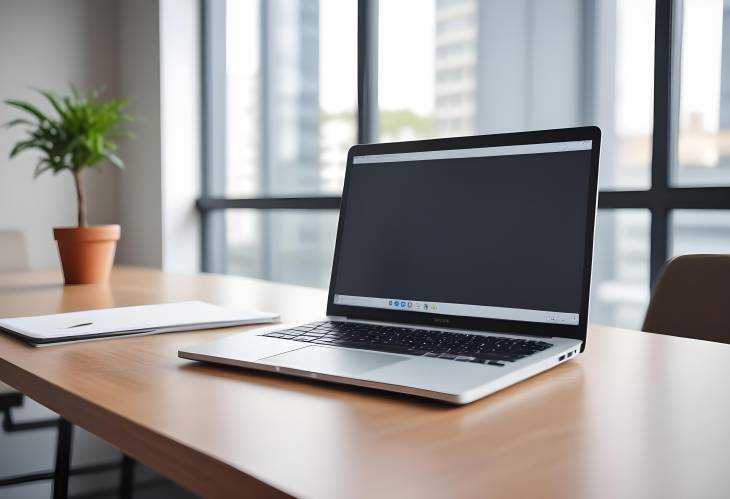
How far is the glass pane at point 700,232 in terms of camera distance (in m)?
1.63

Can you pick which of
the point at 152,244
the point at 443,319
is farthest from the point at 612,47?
the point at 152,244

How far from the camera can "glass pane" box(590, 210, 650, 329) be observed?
1.83 m

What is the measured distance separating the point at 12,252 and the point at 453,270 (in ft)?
4.95

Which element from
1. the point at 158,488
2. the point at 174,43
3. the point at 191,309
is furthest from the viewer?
the point at 174,43

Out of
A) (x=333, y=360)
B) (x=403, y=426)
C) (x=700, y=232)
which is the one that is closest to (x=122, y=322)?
(x=333, y=360)

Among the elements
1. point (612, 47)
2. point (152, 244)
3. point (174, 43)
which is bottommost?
point (152, 244)

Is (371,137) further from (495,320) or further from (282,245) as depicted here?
(495,320)

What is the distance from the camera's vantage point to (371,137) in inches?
90.4

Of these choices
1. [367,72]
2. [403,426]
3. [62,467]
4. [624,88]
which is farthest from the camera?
[367,72]

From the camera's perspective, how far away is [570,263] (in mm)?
699

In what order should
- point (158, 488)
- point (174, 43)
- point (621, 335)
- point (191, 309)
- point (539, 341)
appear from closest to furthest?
1. point (539, 341)
2. point (621, 335)
3. point (191, 309)
4. point (158, 488)
5. point (174, 43)

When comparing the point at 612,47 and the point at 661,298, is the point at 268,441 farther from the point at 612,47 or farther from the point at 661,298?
the point at 612,47

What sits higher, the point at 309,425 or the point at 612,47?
the point at 612,47

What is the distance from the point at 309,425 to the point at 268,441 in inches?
1.6
